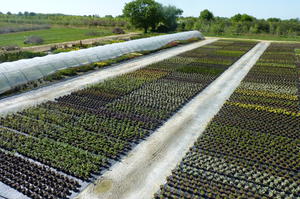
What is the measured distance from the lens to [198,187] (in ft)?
45.8

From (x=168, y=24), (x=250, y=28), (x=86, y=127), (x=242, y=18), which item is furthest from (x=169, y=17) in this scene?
(x=86, y=127)

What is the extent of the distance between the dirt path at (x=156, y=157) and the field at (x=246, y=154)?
27.8 inches

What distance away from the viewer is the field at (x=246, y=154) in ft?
45.5

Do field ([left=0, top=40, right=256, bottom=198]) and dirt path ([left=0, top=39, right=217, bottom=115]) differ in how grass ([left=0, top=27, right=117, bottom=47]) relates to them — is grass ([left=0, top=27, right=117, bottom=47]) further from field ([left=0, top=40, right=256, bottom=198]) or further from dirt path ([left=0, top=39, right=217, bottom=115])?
field ([left=0, top=40, right=256, bottom=198])

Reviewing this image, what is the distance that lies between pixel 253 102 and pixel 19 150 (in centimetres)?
2147

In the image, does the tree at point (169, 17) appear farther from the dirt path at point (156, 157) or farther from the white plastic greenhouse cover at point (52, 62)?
the dirt path at point (156, 157)

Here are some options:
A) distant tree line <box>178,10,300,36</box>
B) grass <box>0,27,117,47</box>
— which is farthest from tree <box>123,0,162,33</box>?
distant tree line <box>178,10,300,36</box>

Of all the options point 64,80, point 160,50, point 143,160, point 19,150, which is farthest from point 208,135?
point 160,50

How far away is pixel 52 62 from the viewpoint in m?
34.2

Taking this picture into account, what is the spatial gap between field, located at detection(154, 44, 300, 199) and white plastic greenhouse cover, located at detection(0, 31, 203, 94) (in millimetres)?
21091

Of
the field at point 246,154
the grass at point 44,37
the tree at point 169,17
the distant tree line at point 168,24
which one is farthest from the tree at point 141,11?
the field at point 246,154

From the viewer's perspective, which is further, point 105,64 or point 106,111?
point 105,64

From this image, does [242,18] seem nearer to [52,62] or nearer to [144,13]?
[144,13]

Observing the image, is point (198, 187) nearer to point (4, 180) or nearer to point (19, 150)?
point (4, 180)
